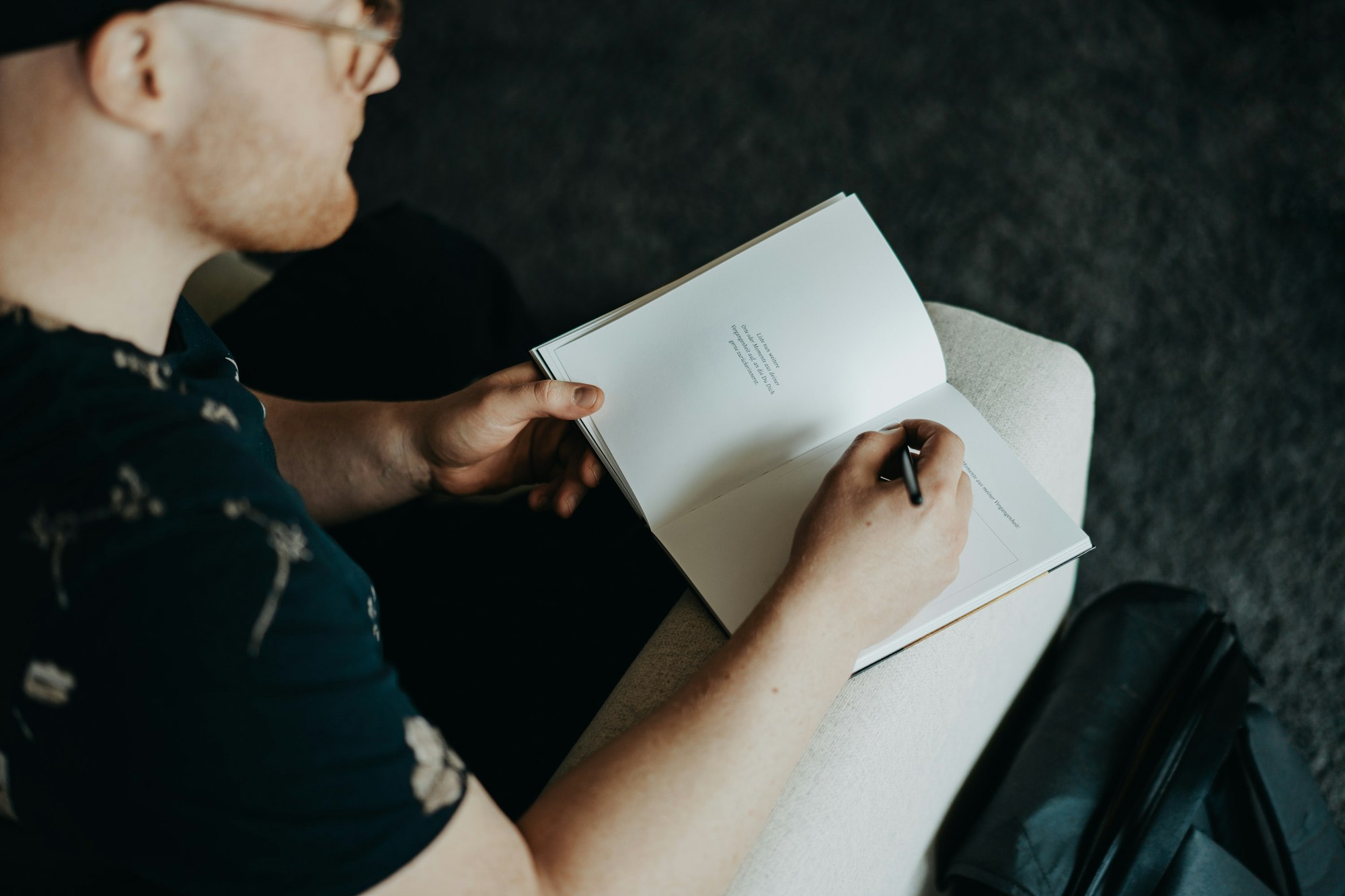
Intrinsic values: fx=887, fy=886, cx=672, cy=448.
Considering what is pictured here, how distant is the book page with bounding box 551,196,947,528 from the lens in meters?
0.79

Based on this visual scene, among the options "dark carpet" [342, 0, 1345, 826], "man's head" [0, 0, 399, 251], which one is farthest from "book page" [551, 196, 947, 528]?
"dark carpet" [342, 0, 1345, 826]

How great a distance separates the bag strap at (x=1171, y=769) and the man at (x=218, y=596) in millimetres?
326

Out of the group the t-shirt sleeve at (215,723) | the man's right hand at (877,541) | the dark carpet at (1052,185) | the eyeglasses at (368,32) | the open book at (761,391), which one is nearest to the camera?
the t-shirt sleeve at (215,723)

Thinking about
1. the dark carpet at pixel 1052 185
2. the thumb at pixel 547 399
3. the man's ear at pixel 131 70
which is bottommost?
the dark carpet at pixel 1052 185

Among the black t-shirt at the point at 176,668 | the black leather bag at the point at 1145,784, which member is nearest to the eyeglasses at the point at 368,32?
the black t-shirt at the point at 176,668

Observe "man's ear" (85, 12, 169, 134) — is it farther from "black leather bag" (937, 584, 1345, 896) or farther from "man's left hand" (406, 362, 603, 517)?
"black leather bag" (937, 584, 1345, 896)

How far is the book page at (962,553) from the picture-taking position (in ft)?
2.39

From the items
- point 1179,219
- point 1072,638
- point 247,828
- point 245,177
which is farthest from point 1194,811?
point 1179,219

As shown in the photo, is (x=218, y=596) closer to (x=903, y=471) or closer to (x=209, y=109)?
(x=209, y=109)

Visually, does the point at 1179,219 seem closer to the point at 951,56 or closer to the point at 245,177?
the point at 951,56

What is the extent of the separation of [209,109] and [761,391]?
0.47m

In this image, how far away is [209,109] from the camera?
21.1 inches

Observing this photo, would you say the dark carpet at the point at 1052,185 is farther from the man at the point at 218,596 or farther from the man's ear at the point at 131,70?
the man's ear at the point at 131,70

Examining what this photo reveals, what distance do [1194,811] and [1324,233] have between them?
128 centimetres
